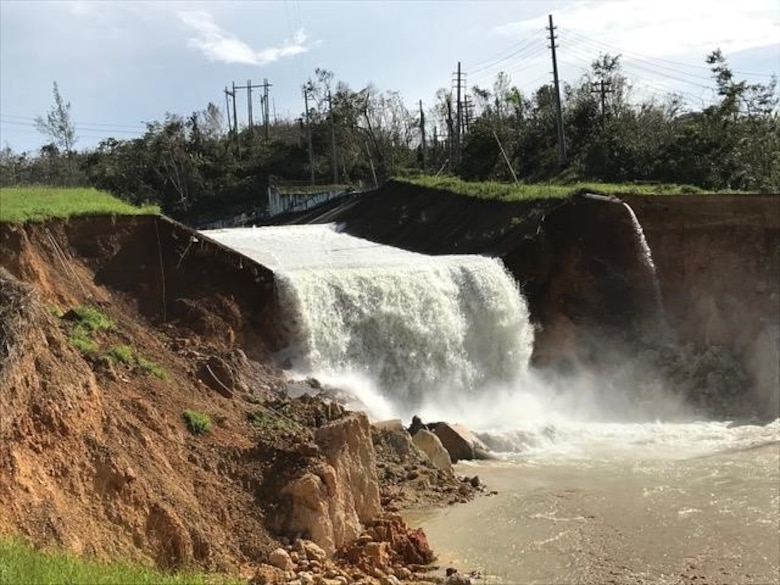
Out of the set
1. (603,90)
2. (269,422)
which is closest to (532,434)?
(269,422)

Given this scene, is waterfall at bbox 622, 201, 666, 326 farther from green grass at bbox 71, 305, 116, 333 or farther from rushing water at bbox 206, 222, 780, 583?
green grass at bbox 71, 305, 116, 333

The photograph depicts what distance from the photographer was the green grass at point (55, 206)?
13.9m

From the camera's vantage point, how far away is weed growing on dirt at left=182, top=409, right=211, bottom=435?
33.7ft

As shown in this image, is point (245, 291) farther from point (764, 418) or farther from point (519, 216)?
point (764, 418)

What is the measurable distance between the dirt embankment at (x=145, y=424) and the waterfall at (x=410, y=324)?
5.53ft

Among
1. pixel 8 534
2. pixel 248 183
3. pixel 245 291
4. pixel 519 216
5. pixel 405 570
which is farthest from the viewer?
pixel 248 183

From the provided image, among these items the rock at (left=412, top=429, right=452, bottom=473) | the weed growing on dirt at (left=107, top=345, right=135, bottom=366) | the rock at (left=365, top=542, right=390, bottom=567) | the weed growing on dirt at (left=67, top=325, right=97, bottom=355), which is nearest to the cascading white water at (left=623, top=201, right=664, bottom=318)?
the rock at (left=412, top=429, right=452, bottom=473)

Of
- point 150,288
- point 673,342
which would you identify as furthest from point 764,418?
point 150,288

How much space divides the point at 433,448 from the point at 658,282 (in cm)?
1214

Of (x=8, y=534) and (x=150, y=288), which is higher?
(x=150, y=288)

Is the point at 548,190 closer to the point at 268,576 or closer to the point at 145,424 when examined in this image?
the point at 145,424

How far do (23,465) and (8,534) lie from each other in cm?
101

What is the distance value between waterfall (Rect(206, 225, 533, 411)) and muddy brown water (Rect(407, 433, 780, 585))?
14.3ft

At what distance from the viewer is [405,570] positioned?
9.45m
